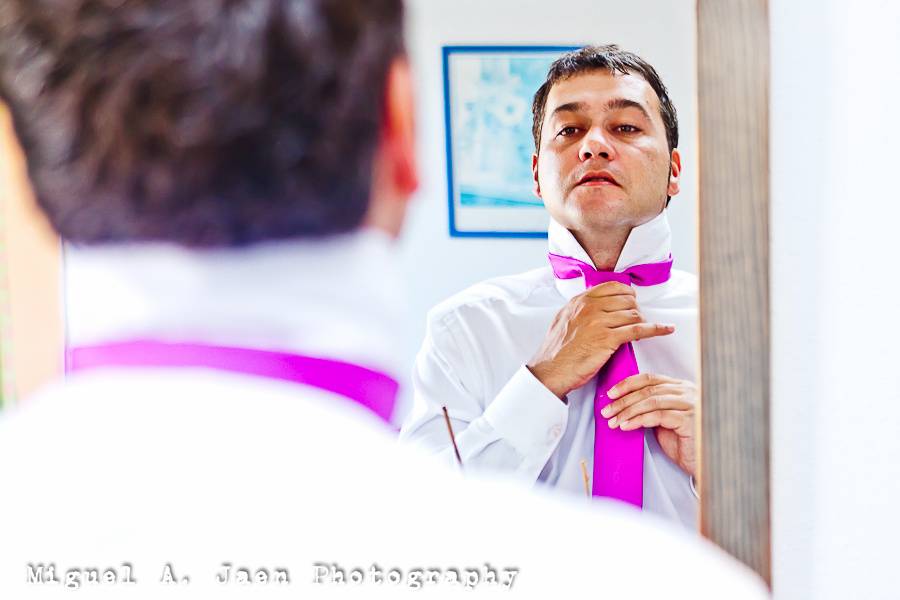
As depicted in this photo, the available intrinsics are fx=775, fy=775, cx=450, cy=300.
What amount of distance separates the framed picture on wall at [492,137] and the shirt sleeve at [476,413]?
0.47 feet

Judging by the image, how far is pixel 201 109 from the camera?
905mm

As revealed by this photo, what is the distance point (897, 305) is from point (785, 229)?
6.1 inches

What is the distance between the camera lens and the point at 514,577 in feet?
3.03

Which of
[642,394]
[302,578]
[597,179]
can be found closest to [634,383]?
[642,394]

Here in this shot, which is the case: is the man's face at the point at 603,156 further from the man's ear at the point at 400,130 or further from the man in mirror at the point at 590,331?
the man's ear at the point at 400,130

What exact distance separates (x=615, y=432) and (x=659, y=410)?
6cm

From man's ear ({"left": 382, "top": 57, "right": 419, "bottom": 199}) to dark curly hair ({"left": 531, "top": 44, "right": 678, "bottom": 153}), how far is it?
0.52 feet

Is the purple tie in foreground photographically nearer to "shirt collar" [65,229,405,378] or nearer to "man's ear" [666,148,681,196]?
"man's ear" [666,148,681,196]

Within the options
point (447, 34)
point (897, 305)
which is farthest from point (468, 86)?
point (897, 305)

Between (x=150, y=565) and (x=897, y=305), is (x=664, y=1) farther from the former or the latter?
(x=150, y=565)

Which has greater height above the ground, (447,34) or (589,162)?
(447,34)

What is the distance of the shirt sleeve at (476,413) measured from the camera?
923 millimetres

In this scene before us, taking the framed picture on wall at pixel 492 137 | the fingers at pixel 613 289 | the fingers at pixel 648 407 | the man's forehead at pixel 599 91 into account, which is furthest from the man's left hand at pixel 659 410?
the man's forehead at pixel 599 91

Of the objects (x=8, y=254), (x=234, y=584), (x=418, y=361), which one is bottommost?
(x=234, y=584)
